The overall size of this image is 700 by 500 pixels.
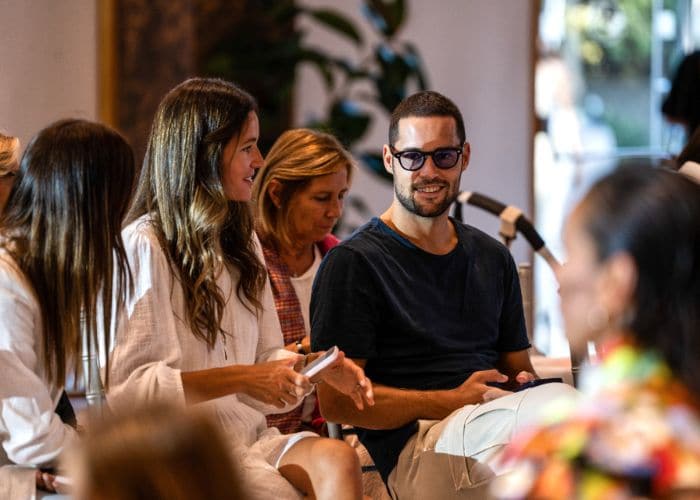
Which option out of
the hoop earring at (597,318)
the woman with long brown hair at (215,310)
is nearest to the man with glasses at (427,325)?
the woman with long brown hair at (215,310)

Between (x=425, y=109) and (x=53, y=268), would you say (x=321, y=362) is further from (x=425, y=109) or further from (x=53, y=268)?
(x=425, y=109)

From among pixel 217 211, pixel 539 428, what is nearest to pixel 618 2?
pixel 217 211

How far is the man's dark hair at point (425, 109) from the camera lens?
8.77ft

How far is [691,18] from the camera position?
20.4 ft

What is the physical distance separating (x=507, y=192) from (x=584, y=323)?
15.6 feet

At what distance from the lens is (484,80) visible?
595 centimetres

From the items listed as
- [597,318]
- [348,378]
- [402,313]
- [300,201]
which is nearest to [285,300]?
[300,201]

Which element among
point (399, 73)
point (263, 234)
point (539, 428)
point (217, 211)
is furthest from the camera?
point (399, 73)

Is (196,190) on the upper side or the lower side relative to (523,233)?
upper

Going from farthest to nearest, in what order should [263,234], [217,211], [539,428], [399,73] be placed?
[399,73], [263,234], [217,211], [539,428]

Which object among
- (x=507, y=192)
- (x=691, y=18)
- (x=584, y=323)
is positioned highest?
(x=691, y=18)

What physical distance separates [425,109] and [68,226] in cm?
104

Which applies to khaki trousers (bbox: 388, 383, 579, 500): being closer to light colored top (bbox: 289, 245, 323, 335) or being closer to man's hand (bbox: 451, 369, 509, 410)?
man's hand (bbox: 451, 369, 509, 410)

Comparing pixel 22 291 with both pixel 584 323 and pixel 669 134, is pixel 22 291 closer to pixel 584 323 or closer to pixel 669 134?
pixel 584 323
